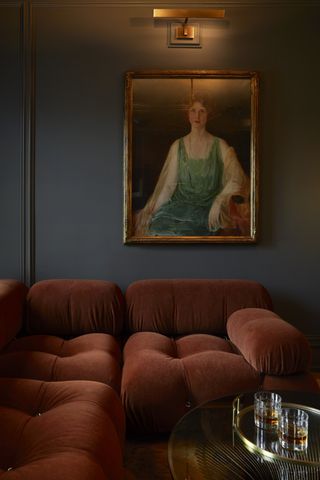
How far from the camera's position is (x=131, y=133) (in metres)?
2.74

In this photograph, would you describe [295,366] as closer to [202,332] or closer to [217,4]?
[202,332]

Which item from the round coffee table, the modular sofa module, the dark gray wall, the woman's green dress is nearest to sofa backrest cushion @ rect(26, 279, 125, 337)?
the modular sofa module

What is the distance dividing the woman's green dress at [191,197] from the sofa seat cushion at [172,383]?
976 mm

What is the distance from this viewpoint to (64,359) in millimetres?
1954

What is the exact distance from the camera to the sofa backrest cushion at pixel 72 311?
2.42m

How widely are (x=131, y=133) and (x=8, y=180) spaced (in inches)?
35.2

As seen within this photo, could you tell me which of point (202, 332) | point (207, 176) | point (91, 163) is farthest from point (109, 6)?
point (202, 332)

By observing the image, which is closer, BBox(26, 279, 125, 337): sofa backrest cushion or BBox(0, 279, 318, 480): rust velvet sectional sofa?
BBox(0, 279, 318, 480): rust velvet sectional sofa

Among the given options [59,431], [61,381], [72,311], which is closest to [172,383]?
[61,381]

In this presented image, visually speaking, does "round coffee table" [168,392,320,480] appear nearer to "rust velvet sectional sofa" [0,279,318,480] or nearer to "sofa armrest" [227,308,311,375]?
"rust velvet sectional sofa" [0,279,318,480]

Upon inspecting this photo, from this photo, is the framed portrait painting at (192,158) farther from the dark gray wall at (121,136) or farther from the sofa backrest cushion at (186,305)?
the sofa backrest cushion at (186,305)

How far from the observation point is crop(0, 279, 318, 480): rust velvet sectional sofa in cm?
124

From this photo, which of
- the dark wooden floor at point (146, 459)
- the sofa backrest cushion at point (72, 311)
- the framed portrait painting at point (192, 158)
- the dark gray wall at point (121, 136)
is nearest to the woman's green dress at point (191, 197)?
the framed portrait painting at point (192, 158)

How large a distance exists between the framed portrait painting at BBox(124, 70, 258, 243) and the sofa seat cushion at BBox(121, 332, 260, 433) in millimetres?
988
